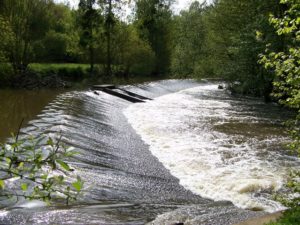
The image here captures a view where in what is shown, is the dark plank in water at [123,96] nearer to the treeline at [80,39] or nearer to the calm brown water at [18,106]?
the calm brown water at [18,106]

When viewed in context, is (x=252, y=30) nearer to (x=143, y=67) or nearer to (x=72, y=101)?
(x=72, y=101)

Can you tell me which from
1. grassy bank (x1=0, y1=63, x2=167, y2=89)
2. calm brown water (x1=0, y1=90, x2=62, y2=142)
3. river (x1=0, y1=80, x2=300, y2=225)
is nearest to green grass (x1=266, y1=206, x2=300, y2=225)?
river (x1=0, y1=80, x2=300, y2=225)

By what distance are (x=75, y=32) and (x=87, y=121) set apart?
87.4 feet

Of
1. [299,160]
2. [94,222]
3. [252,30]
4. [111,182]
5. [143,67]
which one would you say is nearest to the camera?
[94,222]

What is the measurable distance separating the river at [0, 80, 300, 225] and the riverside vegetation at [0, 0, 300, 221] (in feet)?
18.5

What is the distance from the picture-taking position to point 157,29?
54812 mm

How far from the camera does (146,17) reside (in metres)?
54.8

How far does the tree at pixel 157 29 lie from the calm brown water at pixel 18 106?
28.9 metres

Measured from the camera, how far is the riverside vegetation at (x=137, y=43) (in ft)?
89.4

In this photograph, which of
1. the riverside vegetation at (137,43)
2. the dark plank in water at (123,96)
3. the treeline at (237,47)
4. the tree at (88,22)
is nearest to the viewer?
the treeline at (237,47)

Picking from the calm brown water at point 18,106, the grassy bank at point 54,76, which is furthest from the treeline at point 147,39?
the calm brown water at point 18,106

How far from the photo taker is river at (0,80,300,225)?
8055 mm

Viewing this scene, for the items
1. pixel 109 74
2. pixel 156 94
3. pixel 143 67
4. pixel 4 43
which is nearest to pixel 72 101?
pixel 4 43

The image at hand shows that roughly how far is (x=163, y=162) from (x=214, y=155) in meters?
1.91
